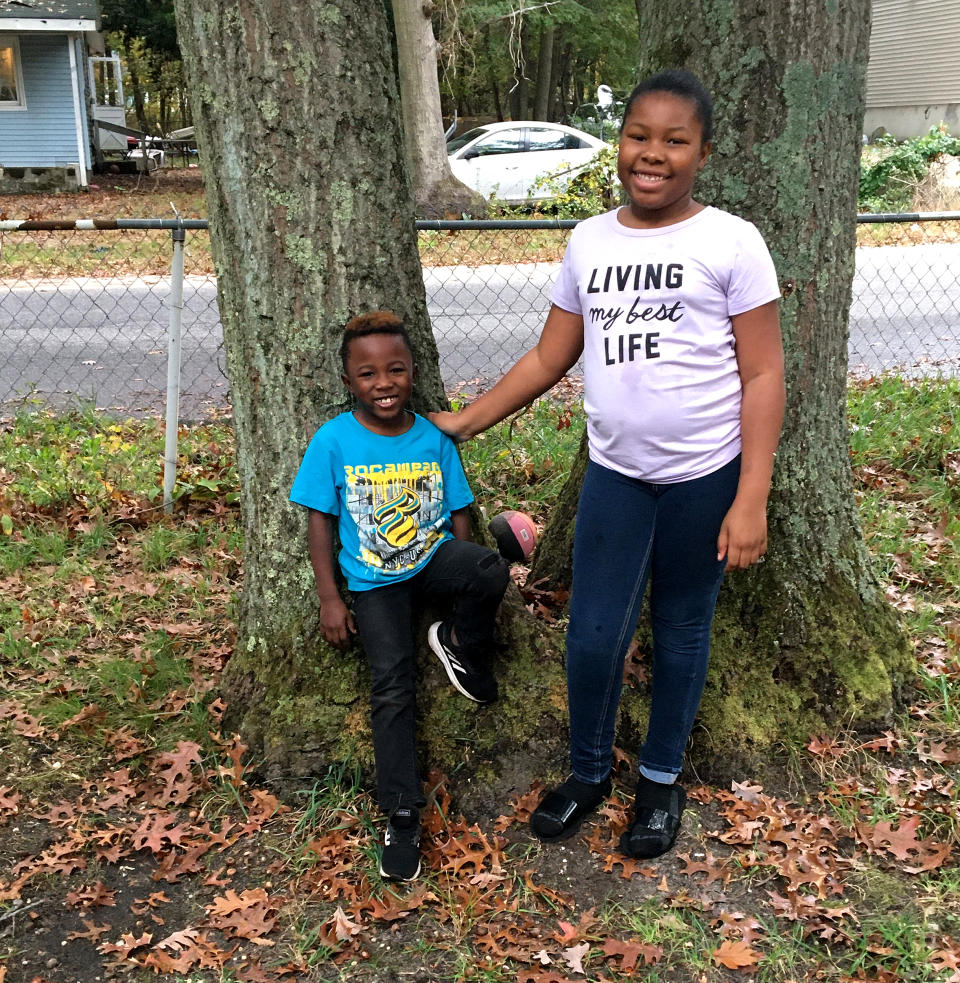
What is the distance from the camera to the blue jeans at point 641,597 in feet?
8.04

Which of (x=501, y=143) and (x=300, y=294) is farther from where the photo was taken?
(x=501, y=143)

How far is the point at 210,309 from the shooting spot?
9.95 meters


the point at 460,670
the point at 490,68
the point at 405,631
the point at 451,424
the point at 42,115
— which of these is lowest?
the point at 460,670

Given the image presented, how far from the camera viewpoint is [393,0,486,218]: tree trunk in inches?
582

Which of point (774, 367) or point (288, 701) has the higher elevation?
point (774, 367)

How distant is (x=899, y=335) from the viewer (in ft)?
29.6

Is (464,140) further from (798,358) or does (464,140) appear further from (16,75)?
(798,358)

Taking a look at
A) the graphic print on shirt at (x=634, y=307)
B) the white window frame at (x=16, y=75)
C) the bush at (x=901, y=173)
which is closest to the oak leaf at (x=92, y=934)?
the graphic print on shirt at (x=634, y=307)

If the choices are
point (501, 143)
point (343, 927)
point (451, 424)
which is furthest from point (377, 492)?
point (501, 143)

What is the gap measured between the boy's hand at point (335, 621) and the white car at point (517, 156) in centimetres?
1383

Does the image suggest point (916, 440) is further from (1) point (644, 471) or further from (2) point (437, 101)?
(2) point (437, 101)

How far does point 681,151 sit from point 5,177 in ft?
75.0

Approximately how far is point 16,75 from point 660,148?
78.0ft

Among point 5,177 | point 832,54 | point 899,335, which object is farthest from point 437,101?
point 832,54
